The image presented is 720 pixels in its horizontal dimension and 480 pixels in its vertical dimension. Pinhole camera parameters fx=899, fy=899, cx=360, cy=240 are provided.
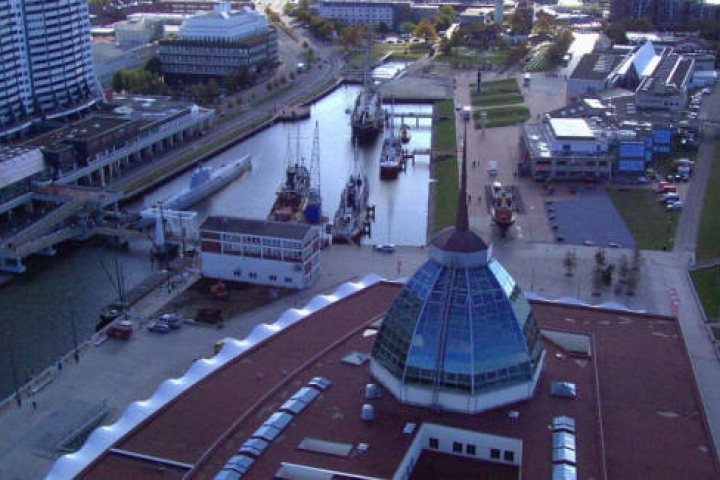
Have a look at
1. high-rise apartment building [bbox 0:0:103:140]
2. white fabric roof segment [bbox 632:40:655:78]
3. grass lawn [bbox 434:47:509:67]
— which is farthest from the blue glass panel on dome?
grass lawn [bbox 434:47:509:67]

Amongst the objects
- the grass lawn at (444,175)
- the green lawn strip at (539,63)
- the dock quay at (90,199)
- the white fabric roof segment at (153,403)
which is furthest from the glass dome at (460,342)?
the green lawn strip at (539,63)

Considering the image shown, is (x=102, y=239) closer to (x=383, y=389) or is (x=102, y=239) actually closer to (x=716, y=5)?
(x=383, y=389)

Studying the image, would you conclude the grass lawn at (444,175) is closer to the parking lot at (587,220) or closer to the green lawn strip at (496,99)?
→ the green lawn strip at (496,99)

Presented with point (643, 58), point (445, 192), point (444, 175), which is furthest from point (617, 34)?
point (445, 192)

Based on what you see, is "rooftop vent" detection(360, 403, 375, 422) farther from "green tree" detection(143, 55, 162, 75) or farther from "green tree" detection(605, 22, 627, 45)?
"green tree" detection(605, 22, 627, 45)

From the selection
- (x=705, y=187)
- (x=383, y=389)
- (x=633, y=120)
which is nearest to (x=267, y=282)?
(x=383, y=389)

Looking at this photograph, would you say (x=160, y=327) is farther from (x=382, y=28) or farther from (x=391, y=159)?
(x=382, y=28)
